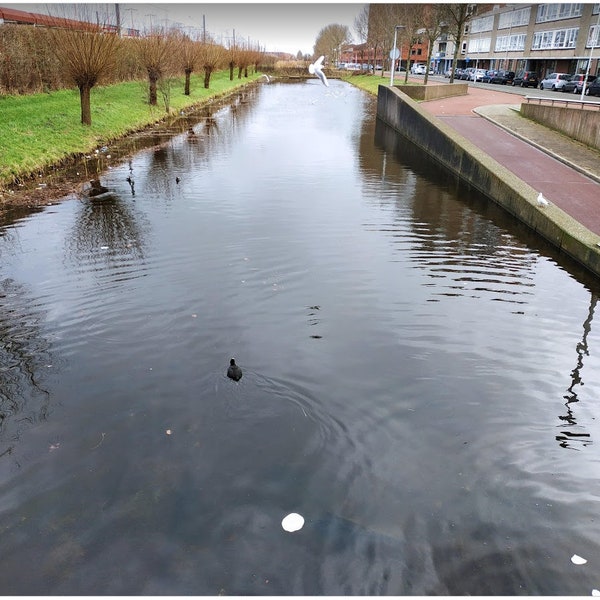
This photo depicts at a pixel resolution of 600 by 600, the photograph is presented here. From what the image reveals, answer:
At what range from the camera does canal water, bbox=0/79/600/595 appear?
3.97m

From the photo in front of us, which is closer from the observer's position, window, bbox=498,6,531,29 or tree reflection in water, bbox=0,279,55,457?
tree reflection in water, bbox=0,279,55,457

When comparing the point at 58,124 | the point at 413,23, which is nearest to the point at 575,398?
the point at 58,124

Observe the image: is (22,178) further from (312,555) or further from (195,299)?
(312,555)

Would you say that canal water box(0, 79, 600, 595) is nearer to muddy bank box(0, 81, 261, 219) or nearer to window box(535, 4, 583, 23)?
muddy bank box(0, 81, 261, 219)

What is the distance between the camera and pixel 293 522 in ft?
14.0

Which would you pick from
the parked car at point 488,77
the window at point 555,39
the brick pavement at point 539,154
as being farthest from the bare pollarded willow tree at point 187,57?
the window at point 555,39

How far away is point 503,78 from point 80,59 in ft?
151

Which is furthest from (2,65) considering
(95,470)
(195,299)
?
(95,470)

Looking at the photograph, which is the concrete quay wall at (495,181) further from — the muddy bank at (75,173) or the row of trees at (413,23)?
the row of trees at (413,23)

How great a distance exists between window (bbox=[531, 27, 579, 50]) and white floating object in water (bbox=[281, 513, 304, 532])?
5935 cm

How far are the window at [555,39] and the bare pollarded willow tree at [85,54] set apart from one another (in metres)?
47.6

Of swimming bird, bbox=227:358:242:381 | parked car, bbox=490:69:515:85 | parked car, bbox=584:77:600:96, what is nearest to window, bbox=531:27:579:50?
parked car, bbox=490:69:515:85

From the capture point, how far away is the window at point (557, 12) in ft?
165

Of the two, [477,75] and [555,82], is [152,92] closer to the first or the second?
[555,82]
